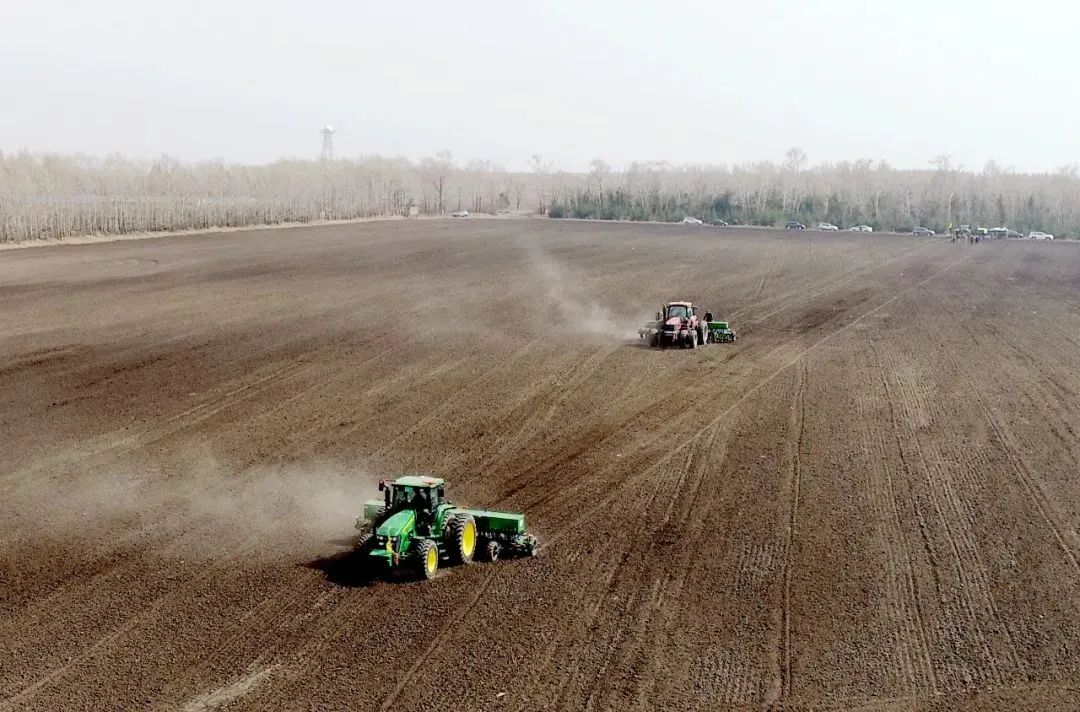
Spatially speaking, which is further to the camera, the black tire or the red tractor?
the red tractor

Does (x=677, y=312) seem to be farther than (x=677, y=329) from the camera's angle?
Yes

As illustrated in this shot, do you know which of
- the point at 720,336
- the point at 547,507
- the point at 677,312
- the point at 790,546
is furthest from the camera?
the point at 720,336

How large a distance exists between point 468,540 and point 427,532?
2.48 ft

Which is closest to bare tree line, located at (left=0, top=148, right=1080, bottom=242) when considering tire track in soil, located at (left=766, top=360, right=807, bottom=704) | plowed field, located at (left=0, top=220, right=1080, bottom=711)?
plowed field, located at (left=0, top=220, right=1080, bottom=711)

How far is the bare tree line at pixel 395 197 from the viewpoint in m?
92.9

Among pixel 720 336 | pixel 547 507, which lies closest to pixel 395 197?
pixel 720 336

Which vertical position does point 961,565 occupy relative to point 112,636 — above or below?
above

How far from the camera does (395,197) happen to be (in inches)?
6334

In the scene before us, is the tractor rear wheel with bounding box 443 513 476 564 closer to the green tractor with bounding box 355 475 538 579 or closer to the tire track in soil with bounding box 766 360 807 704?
the green tractor with bounding box 355 475 538 579

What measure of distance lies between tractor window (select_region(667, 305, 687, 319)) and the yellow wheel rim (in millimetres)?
22276

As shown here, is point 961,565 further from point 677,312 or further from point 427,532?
point 677,312

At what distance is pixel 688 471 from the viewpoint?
22625 millimetres

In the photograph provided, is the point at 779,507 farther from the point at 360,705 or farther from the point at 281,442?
the point at 281,442

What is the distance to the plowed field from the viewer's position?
13.7 m
